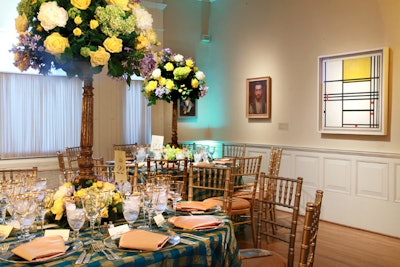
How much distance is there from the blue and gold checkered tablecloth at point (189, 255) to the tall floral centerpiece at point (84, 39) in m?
0.76

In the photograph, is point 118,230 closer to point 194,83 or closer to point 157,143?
point 157,143

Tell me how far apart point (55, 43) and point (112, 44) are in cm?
29

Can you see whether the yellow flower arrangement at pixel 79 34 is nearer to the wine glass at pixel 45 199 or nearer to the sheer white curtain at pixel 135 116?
the wine glass at pixel 45 199

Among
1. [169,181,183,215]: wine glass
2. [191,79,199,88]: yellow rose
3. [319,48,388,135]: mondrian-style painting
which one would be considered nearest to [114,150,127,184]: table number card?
[169,181,183,215]: wine glass

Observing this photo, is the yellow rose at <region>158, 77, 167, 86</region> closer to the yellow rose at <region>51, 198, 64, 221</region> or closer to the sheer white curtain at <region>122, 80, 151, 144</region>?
the sheer white curtain at <region>122, 80, 151, 144</region>

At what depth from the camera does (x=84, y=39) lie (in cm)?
204

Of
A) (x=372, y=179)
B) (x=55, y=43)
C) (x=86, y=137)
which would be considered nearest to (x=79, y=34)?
(x=55, y=43)

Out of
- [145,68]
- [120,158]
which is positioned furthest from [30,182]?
[145,68]

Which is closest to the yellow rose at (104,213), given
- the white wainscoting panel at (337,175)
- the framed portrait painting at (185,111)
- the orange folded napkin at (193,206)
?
the orange folded napkin at (193,206)

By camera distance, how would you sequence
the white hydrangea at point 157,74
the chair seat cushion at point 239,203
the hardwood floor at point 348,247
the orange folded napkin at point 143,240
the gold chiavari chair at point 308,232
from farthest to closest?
the white hydrangea at point 157,74 < the chair seat cushion at point 239,203 < the hardwood floor at point 348,247 < the gold chiavari chair at point 308,232 < the orange folded napkin at point 143,240

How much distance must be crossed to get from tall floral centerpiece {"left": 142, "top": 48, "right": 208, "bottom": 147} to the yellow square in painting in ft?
6.59

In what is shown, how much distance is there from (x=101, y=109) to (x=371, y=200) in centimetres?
430

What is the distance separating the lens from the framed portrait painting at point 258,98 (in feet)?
21.3

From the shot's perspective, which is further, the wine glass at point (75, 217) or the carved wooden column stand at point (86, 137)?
the carved wooden column stand at point (86, 137)
